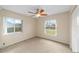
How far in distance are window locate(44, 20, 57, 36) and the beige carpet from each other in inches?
6.6

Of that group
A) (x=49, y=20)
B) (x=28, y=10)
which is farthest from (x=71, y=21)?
(x=28, y=10)

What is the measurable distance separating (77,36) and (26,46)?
0.81 metres

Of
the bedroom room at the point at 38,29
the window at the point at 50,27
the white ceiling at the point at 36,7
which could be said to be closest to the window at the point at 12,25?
the bedroom room at the point at 38,29

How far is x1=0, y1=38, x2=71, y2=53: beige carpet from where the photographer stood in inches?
53.9

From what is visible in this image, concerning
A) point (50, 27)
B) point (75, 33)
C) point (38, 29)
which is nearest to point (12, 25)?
point (38, 29)

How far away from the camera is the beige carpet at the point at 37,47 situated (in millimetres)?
1368

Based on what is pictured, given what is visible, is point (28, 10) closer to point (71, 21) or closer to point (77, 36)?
point (71, 21)

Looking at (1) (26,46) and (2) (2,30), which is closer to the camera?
(2) (2,30)

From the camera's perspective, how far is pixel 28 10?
1401mm

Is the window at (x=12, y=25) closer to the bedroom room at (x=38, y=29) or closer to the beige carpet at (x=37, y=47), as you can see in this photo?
the bedroom room at (x=38, y=29)

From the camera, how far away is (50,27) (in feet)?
4.89

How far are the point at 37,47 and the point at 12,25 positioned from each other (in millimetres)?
527

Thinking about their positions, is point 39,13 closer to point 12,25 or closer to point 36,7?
point 36,7

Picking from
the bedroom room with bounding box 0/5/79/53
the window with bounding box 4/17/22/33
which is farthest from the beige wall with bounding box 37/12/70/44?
the window with bounding box 4/17/22/33
